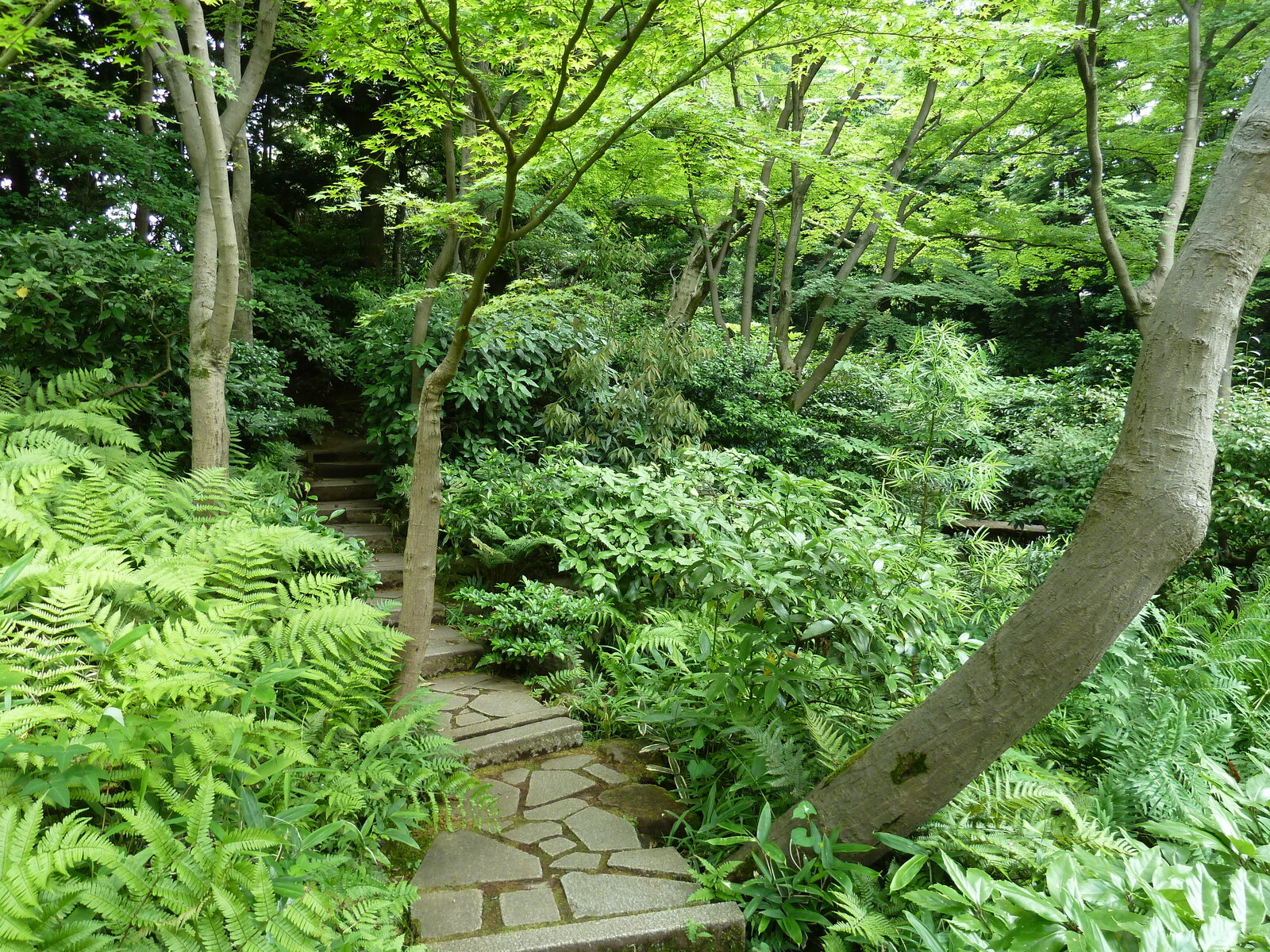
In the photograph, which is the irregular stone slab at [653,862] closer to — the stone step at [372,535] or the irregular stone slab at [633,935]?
the irregular stone slab at [633,935]

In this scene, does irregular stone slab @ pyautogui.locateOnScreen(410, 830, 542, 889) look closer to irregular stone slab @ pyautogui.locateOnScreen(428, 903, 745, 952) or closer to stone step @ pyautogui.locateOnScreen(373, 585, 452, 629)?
irregular stone slab @ pyautogui.locateOnScreen(428, 903, 745, 952)

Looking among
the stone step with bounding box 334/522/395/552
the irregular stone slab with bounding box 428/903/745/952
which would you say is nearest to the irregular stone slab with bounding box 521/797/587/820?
the irregular stone slab with bounding box 428/903/745/952

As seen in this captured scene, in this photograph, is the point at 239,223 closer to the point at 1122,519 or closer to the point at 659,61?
the point at 659,61

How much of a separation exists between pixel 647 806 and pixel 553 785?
0.48 m

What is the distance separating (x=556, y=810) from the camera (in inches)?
123

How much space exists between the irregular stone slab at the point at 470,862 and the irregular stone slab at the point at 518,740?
0.59 meters

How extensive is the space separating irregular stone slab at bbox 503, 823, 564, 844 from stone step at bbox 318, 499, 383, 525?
4.40 meters

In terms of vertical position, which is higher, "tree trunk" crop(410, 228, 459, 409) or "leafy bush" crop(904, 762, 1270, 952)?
"tree trunk" crop(410, 228, 459, 409)

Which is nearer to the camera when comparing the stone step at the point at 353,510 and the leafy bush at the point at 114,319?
the leafy bush at the point at 114,319

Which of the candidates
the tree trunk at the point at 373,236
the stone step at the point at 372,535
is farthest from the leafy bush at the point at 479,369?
the tree trunk at the point at 373,236

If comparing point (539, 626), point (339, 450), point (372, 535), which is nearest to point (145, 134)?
point (339, 450)

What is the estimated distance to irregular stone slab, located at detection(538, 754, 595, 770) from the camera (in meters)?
3.53

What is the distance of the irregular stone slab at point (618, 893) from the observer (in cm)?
248

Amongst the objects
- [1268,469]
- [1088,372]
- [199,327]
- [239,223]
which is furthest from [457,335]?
[1088,372]
